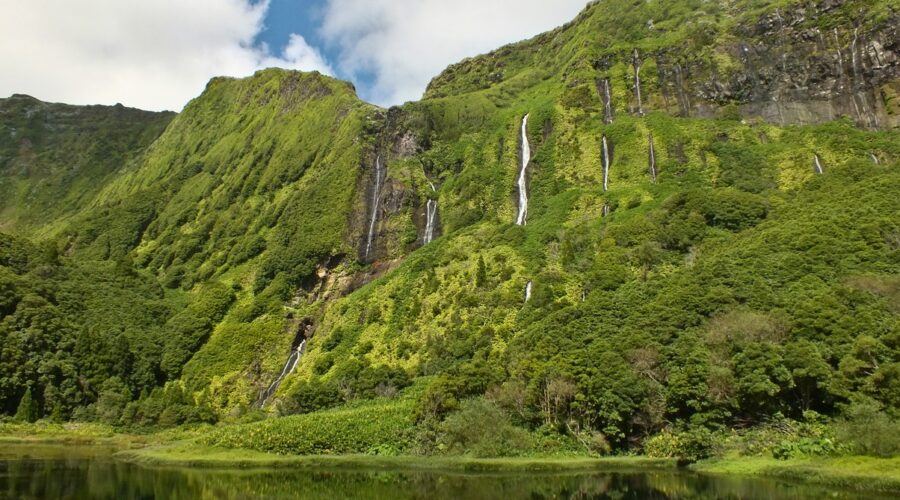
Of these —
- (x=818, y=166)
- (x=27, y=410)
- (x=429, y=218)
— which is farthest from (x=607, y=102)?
(x=27, y=410)

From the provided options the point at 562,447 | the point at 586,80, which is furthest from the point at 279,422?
the point at 586,80

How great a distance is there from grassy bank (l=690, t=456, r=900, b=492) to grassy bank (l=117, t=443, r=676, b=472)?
13.5 feet

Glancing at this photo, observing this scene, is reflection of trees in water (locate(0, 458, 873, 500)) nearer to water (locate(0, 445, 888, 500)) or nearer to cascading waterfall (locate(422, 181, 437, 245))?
water (locate(0, 445, 888, 500))

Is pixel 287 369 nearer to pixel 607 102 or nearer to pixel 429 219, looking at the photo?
pixel 429 219

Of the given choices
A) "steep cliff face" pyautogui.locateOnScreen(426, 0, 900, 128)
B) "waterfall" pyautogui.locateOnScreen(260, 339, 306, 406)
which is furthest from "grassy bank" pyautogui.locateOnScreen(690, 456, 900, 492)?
"steep cliff face" pyautogui.locateOnScreen(426, 0, 900, 128)

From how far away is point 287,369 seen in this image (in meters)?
98.6

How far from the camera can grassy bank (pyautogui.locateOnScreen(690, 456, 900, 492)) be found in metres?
33.4

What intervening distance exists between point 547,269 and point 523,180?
3986cm

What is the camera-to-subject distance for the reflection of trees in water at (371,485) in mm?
33156

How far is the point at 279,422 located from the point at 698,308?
4334 centimetres

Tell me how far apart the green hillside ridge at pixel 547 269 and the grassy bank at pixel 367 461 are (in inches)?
111

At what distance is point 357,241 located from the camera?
123750 millimetres

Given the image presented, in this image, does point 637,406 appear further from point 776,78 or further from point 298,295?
point 776,78

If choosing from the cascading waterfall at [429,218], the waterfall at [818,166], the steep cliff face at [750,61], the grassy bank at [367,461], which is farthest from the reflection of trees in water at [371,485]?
the steep cliff face at [750,61]
